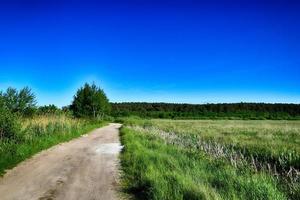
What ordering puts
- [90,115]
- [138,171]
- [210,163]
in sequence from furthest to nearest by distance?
1. [90,115]
2. [210,163]
3. [138,171]

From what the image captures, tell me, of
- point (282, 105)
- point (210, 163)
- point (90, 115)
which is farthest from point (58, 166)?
point (282, 105)

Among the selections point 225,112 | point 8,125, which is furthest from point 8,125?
point 225,112

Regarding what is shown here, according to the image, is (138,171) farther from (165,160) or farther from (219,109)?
(219,109)

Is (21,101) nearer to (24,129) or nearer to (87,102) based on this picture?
(24,129)

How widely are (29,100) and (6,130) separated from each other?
15693 mm

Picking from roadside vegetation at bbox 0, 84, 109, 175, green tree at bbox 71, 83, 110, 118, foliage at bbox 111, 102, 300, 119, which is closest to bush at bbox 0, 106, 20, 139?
roadside vegetation at bbox 0, 84, 109, 175

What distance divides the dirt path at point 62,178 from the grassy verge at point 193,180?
64cm

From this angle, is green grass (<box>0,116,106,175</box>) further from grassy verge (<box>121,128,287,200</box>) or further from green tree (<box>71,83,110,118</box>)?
green tree (<box>71,83,110,118</box>)

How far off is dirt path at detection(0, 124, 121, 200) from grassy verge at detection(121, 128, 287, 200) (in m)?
0.64

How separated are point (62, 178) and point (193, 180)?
3.90m

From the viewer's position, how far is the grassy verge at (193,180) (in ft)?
29.1

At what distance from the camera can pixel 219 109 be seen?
139625 mm

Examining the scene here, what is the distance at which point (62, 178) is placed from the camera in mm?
12266

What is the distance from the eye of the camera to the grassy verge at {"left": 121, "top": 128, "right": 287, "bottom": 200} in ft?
29.1
